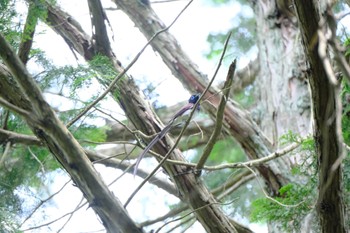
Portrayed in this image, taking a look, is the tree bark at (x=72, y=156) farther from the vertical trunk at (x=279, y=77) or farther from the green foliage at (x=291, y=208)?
the vertical trunk at (x=279, y=77)

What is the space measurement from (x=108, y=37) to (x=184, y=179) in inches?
26.6

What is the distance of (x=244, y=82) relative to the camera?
4.17 meters

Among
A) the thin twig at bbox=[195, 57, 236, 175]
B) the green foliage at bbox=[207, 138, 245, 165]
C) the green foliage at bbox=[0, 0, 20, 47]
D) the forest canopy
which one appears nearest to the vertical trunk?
the forest canopy

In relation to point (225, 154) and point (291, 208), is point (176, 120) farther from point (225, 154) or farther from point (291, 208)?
point (225, 154)

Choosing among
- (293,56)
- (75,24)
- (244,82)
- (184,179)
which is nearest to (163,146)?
(184,179)

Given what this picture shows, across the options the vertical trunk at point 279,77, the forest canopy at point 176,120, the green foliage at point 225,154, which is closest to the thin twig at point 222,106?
the forest canopy at point 176,120

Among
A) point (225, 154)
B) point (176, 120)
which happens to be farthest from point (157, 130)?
point (225, 154)

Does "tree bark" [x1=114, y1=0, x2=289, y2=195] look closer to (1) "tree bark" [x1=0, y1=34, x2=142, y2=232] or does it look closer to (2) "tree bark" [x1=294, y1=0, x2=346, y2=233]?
(2) "tree bark" [x1=294, y1=0, x2=346, y2=233]

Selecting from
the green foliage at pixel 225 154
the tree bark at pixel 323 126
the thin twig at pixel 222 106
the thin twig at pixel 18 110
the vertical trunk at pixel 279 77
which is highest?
the green foliage at pixel 225 154

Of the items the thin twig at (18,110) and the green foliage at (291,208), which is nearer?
the thin twig at (18,110)

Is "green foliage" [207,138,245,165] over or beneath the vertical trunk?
over

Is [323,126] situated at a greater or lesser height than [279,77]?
lesser

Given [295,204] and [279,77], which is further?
[279,77]

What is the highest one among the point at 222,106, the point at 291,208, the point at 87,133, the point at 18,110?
the point at 87,133
